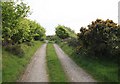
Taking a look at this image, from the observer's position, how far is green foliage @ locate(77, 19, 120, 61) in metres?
29.6

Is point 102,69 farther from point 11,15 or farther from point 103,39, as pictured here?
point 11,15

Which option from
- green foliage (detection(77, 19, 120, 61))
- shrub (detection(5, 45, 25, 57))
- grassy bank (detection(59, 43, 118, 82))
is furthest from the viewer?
shrub (detection(5, 45, 25, 57))

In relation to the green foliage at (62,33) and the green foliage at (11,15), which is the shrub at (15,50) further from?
the green foliage at (62,33)

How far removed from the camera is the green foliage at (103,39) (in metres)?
29.6

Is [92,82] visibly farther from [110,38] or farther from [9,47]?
[9,47]

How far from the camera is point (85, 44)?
113 ft

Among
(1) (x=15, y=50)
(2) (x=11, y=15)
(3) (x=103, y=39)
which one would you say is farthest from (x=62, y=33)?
(2) (x=11, y=15)

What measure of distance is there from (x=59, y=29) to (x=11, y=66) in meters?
79.0

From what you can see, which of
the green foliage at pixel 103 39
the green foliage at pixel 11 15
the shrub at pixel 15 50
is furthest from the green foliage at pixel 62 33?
the green foliage at pixel 11 15

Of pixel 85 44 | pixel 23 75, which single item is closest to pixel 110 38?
pixel 85 44

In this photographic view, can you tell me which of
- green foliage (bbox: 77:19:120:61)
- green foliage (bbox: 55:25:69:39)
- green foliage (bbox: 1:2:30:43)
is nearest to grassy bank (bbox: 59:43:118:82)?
green foliage (bbox: 77:19:120:61)

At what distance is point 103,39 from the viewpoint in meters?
31.2

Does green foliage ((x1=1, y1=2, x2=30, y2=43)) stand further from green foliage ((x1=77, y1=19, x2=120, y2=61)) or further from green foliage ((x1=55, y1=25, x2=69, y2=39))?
green foliage ((x1=55, y1=25, x2=69, y2=39))

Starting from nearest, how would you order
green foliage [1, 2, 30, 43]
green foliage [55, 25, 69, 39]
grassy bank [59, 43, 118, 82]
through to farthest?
grassy bank [59, 43, 118, 82] → green foliage [1, 2, 30, 43] → green foliage [55, 25, 69, 39]
